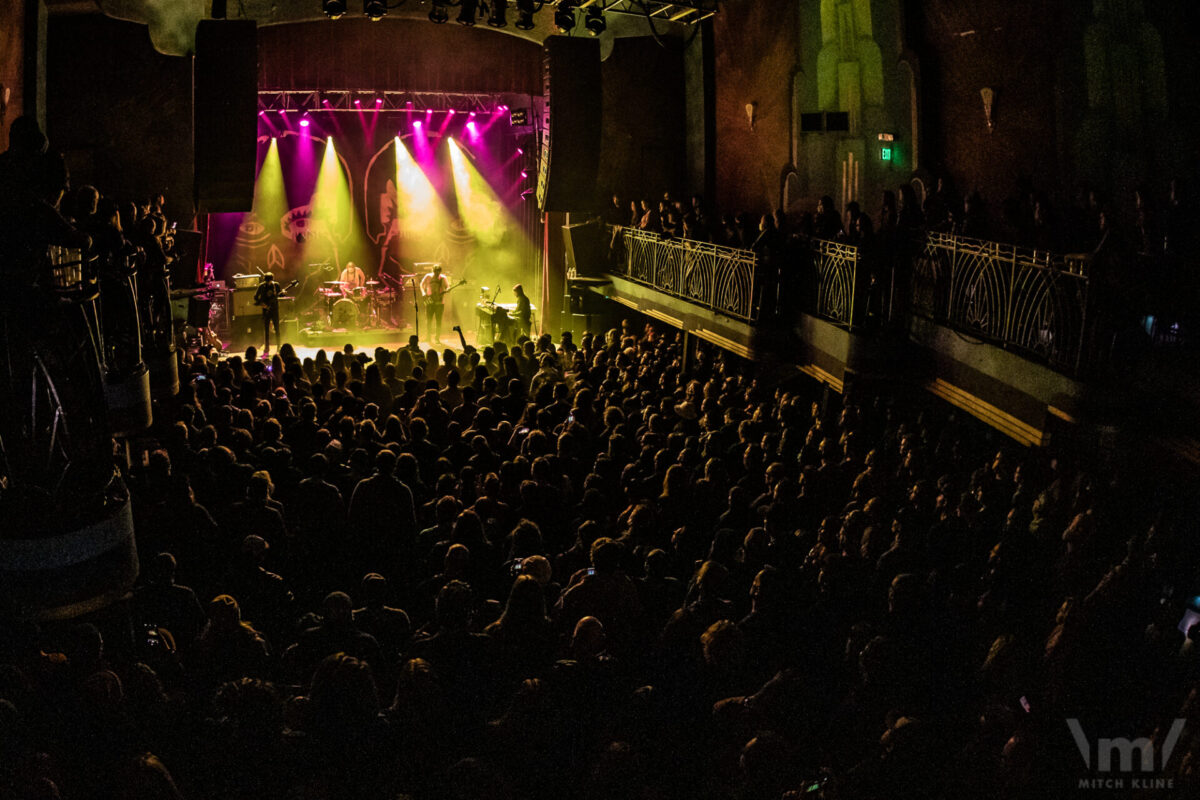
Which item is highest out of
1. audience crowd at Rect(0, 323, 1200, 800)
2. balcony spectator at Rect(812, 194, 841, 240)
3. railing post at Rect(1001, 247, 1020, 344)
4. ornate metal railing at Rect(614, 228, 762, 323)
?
balcony spectator at Rect(812, 194, 841, 240)

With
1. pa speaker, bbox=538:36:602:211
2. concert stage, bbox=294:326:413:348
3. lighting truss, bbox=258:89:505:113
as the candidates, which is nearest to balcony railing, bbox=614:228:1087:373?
pa speaker, bbox=538:36:602:211

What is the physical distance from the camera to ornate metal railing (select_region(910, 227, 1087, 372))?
23.4ft

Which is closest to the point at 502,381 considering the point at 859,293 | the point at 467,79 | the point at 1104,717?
the point at 859,293

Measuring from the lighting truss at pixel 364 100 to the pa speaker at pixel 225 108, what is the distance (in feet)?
29.2

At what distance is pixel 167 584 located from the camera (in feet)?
16.6

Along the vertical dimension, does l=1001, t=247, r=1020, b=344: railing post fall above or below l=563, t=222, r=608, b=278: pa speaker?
below

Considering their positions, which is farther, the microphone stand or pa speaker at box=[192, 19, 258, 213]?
the microphone stand

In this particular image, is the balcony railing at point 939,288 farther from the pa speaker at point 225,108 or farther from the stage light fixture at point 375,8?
the pa speaker at point 225,108

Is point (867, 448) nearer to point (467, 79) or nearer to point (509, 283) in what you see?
point (467, 79)

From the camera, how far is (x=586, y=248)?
1964 cm

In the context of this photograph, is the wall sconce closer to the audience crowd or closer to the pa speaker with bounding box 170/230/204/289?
the audience crowd

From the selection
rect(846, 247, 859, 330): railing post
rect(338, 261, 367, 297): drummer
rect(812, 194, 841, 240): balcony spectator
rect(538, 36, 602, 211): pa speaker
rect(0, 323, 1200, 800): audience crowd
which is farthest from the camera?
rect(338, 261, 367, 297): drummer

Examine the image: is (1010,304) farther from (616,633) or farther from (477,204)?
(477,204)

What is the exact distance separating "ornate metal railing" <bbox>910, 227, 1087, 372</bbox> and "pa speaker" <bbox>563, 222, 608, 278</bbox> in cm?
1049
